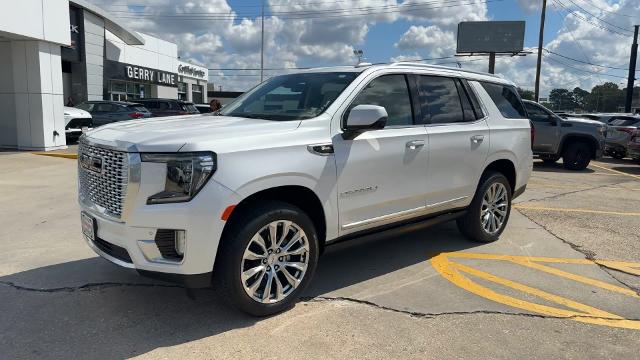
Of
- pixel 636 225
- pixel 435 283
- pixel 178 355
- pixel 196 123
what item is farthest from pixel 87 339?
pixel 636 225

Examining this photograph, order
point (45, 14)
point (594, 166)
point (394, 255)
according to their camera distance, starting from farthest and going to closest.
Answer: point (594, 166) → point (45, 14) → point (394, 255)

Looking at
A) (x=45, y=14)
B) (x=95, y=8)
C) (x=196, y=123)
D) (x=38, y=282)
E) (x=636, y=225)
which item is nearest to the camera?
(x=196, y=123)

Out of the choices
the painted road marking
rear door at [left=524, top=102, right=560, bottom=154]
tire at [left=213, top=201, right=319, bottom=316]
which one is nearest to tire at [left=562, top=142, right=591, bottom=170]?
rear door at [left=524, top=102, right=560, bottom=154]

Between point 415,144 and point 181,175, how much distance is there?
2250 millimetres

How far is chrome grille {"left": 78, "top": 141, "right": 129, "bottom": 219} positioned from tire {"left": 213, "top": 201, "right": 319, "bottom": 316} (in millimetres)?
762

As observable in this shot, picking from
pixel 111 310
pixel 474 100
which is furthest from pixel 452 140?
pixel 111 310

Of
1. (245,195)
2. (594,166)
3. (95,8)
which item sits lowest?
(594,166)

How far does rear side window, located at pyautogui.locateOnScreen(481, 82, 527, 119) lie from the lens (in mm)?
6012

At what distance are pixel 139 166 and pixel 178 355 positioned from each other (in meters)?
1.24

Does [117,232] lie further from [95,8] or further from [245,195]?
[95,8]

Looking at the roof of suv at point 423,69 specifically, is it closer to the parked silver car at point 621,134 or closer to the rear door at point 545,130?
the rear door at point 545,130

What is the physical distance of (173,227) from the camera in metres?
3.34

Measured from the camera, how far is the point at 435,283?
4.73 m

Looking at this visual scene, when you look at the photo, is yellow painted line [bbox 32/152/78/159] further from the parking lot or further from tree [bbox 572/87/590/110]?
tree [bbox 572/87/590/110]
